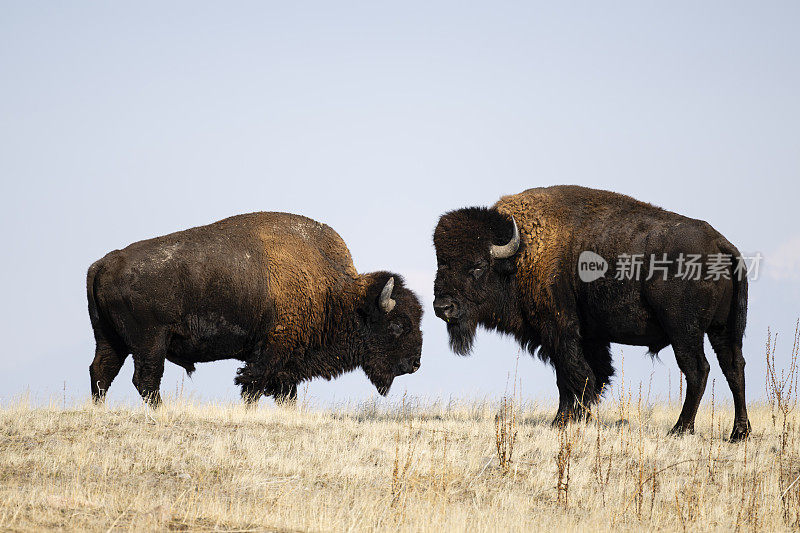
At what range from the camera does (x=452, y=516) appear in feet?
22.4

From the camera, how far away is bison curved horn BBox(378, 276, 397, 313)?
474 inches

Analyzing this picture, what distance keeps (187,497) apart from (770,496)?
198 inches

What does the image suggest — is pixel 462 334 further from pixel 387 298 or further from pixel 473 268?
pixel 387 298

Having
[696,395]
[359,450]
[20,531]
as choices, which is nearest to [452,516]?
[359,450]

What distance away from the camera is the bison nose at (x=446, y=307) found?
10.6 m

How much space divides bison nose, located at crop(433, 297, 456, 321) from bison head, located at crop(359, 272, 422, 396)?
1.66 meters

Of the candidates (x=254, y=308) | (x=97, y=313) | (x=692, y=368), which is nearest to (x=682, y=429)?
(x=692, y=368)

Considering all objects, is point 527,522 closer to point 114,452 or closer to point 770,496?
point 770,496

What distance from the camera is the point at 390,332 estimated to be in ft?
40.5

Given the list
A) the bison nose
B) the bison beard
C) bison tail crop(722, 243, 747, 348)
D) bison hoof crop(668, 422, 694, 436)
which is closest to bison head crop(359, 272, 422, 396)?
the bison beard

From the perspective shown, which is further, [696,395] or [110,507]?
[696,395]

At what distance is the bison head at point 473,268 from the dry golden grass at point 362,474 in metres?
1.29

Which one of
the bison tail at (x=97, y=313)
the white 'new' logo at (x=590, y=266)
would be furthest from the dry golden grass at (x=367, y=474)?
the white 'new' logo at (x=590, y=266)

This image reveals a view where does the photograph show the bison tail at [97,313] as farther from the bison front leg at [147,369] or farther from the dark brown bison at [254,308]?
the bison front leg at [147,369]
